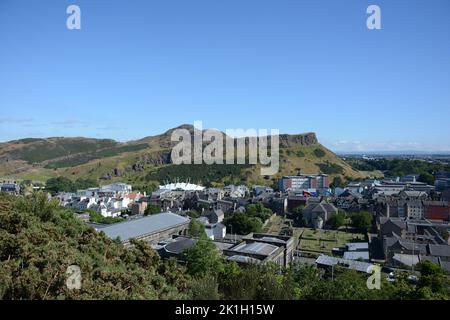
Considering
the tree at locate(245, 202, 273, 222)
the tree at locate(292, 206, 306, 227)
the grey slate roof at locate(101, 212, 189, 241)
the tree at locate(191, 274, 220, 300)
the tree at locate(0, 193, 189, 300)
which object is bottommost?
the tree at locate(292, 206, 306, 227)

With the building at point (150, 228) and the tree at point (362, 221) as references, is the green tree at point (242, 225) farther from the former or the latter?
the tree at point (362, 221)

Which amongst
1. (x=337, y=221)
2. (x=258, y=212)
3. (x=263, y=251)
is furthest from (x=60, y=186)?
(x=263, y=251)

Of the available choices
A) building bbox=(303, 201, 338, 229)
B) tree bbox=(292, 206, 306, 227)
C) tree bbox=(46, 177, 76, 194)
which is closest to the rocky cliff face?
tree bbox=(46, 177, 76, 194)

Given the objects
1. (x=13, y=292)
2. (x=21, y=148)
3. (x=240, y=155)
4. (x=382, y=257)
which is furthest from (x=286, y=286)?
(x=21, y=148)

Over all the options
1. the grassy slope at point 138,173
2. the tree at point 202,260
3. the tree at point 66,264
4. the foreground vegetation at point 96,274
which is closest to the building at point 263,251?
the tree at point 202,260

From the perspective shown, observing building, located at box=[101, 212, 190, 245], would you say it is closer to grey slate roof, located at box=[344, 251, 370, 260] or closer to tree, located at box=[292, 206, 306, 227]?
grey slate roof, located at box=[344, 251, 370, 260]

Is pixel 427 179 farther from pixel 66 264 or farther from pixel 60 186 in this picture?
pixel 66 264
